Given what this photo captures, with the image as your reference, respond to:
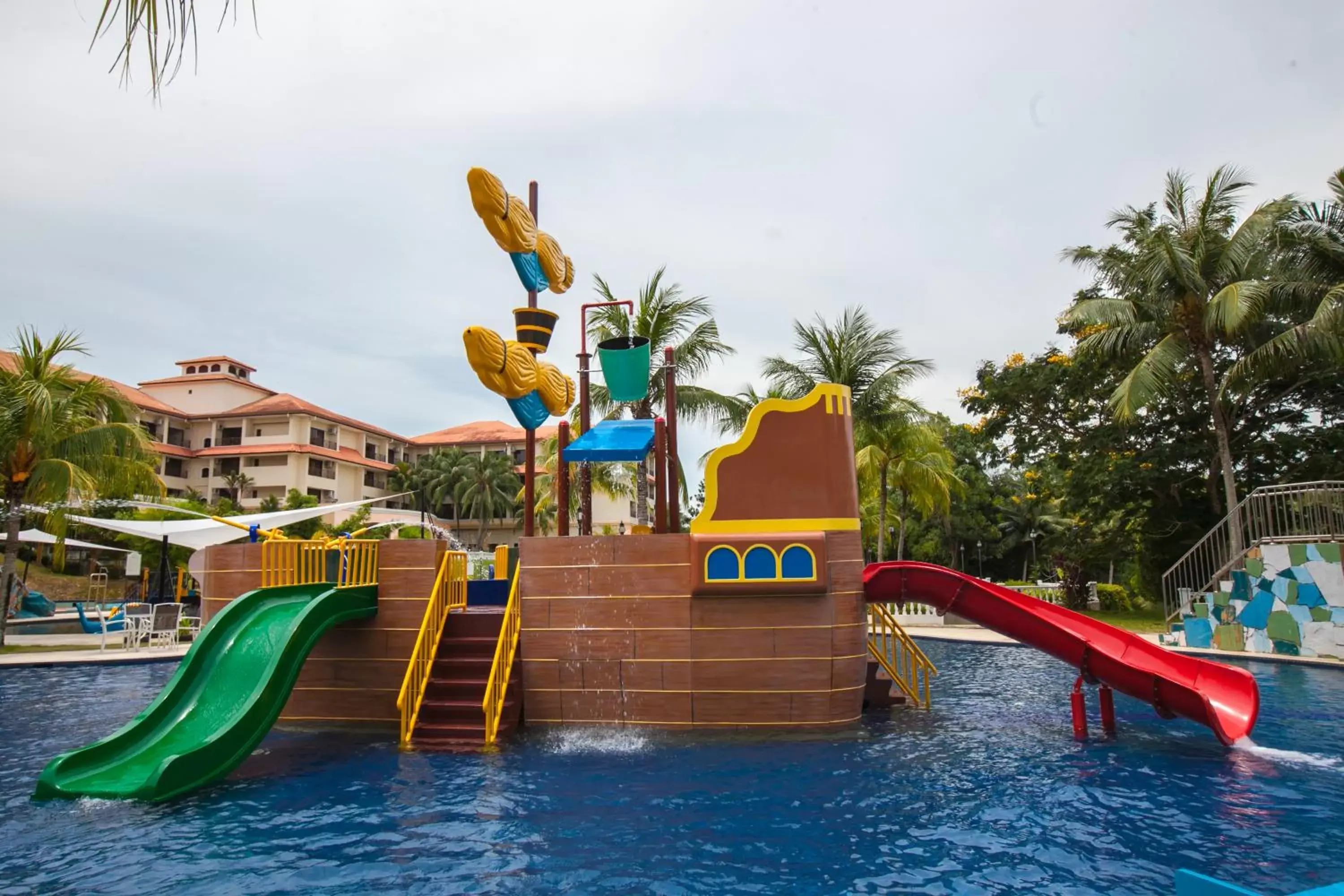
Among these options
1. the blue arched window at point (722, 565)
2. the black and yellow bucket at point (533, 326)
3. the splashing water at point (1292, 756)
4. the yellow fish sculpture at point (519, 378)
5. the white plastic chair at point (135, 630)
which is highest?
the black and yellow bucket at point (533, 326)

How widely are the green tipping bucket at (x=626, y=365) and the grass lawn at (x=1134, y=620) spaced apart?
12.3 metres

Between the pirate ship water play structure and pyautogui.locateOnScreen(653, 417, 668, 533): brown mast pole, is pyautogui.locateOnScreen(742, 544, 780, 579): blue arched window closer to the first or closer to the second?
the pirate ship water play structure

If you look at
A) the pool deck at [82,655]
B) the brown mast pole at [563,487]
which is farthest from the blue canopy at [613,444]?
the pool deck at [82,655]

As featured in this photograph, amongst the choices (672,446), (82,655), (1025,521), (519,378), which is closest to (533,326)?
(519,378)

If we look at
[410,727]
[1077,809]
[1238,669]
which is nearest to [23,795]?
[410,727]

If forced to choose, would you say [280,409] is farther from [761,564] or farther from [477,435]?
[761,564]

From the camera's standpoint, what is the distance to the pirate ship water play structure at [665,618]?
32.3 feet

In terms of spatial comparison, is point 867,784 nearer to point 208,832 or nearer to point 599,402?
point 208,832

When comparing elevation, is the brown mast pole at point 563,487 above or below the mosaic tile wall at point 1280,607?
above

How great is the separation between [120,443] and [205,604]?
1017 cm

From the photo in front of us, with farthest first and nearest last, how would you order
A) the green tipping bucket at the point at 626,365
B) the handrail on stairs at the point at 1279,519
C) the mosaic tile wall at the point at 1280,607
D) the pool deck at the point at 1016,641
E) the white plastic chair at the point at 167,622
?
the white plastic chair at the point at 167,622, the handrail on stairs at the point at 1279,519, the mosaic tile wall at the point at 1280,607, the pool deck at the point at 1016,641, the green tipping bucket at the point at 626,365

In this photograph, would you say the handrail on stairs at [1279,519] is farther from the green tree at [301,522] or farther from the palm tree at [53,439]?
the green tree at [301,522]

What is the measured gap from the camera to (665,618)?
10.2 m

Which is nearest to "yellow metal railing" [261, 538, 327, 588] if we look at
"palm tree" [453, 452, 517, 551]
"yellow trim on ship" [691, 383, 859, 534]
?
"yellow trim on ship" [691, 383, 859, 534]
